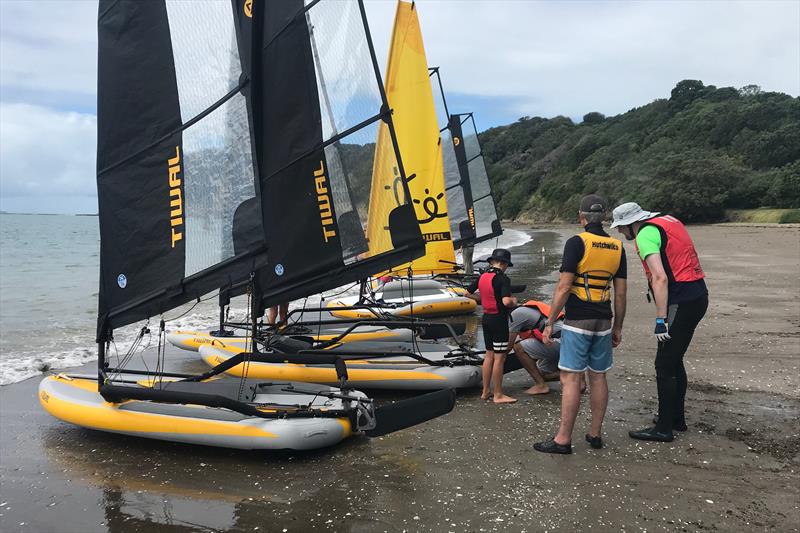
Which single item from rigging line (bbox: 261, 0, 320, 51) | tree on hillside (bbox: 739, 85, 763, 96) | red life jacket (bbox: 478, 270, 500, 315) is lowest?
red life jacket (bbox: 478, 270, 500, 315)

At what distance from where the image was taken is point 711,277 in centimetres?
1283

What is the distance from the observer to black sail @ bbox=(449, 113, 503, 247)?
12797mm

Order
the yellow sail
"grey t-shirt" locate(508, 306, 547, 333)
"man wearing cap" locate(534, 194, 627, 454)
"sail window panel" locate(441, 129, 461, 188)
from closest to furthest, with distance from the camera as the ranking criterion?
1. "man wearing cap" locate(534, 194, 627, 454)
2. "grey t-shirt" locate(508, 306, 547, 333)
3. the yellow sail
4. "sail window panel" locate(441, 129, 461, 188)

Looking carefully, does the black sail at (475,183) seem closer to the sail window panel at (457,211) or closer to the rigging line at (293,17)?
the sail window panel at (457,211)

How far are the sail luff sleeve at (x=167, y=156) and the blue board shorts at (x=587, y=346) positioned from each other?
2320 millimetres

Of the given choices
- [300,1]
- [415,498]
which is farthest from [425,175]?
[415,498]

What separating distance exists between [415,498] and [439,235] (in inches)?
252

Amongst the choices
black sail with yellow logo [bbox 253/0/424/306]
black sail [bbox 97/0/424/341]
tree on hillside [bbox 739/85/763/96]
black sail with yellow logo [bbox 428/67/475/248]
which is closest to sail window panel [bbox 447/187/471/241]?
black sail with yellow logo [bbox 428/67/475/248]

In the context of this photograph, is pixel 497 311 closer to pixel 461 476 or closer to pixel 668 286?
pixel 668 286

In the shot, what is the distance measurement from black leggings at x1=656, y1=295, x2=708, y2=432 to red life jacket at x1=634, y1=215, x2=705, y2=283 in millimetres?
180

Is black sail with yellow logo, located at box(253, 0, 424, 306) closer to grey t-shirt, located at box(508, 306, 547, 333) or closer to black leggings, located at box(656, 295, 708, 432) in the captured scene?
grey t-shirt, located at box(508, 306, 547, 333)

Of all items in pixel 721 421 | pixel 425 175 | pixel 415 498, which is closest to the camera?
pixel 415 498

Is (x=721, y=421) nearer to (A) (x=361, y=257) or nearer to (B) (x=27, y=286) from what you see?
(A) (x=361, y=257)

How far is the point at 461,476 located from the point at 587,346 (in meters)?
1.14
